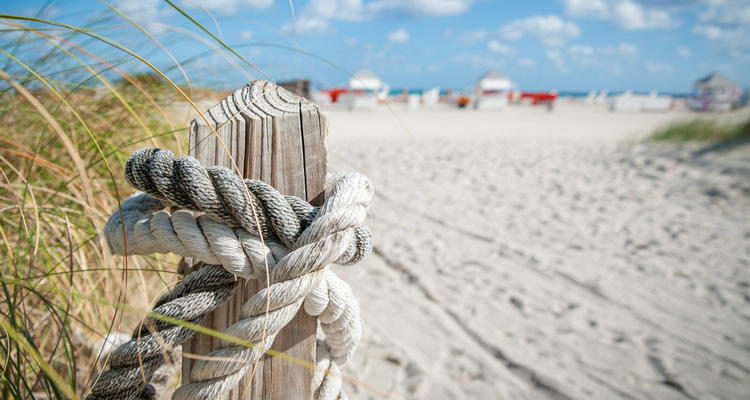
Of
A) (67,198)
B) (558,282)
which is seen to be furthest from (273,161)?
(558,282)

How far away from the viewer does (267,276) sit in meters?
0.79

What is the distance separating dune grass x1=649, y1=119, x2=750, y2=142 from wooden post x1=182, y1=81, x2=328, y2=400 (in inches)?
357

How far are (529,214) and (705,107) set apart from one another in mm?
24300

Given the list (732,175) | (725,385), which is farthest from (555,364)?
(732,175)

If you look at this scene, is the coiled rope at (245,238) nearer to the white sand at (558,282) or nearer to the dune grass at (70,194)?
the dune grass at (70,194)

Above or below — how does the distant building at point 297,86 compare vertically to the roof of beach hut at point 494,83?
above

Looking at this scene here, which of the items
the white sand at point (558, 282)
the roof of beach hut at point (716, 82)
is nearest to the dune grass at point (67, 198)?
the white sand at point (558, 282)

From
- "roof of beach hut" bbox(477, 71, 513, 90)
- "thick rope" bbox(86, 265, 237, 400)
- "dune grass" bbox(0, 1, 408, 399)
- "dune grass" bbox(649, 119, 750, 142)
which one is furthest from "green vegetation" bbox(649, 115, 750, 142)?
"roof of beach hut" bbox(477, 71, 513, 90)

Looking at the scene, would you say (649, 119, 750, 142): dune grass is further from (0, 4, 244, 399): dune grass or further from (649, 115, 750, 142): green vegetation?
(0, 4, 244, 399): dune grass

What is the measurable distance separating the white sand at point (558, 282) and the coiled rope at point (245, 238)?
97cm

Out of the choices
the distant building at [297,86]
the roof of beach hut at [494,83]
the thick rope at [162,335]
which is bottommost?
the roof of beach hut at [494,83]

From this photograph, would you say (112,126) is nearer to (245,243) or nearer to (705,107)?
(245,243)

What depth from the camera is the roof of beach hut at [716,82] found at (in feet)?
91.6

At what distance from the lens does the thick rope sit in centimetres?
85
